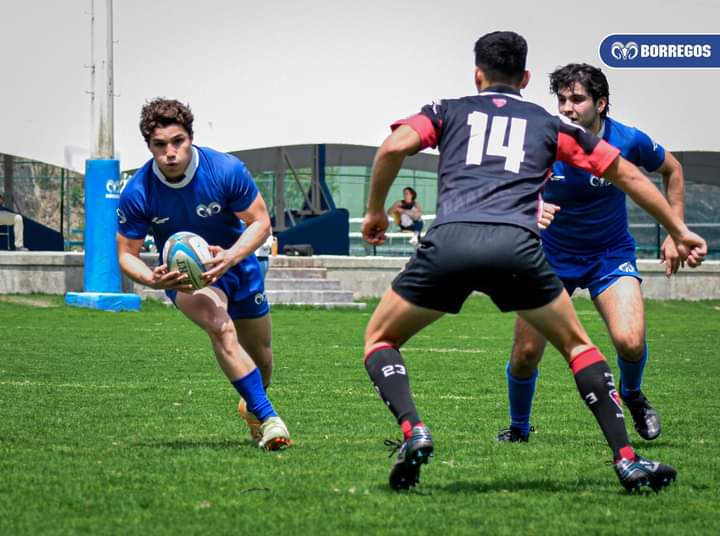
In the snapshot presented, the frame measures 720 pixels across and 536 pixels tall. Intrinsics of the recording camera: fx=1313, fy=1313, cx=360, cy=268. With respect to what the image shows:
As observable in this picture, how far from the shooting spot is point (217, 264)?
7.33m

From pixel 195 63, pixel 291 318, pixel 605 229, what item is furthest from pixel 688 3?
pixel 605 229

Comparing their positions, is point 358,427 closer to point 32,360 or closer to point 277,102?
point 32,360

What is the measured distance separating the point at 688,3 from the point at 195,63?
12.1 m

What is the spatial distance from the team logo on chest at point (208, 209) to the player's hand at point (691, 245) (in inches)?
105

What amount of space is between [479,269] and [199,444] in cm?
271

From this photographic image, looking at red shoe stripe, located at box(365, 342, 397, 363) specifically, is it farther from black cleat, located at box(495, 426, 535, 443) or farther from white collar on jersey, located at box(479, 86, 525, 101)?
black cleat, located at box(495, 426, 535, 443)

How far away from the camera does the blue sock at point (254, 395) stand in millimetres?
7473

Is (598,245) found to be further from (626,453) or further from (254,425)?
(626,453)

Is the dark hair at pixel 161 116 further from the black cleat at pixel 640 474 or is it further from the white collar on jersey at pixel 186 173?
the black cleat at pixel 640 474

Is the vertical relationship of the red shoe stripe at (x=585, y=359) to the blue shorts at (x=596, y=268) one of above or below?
below

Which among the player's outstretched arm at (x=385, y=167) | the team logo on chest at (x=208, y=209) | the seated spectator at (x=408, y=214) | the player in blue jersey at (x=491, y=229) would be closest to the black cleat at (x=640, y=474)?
the player in blue jersey at (x=491, y=229)

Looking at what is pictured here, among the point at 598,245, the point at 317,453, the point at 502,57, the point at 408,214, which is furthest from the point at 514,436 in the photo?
the point at 408,214

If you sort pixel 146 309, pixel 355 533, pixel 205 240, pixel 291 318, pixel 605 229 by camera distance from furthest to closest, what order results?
pixel 146 309 < pixel 291 318 < pixel 605 229 < pixel 205 240 < pixel 355 533

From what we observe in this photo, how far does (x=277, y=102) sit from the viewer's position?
3225 cm
